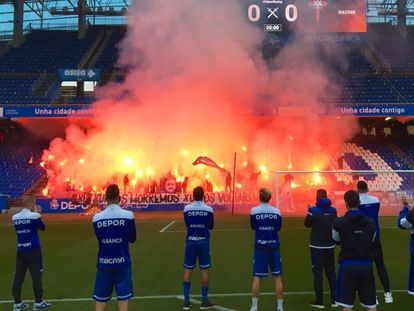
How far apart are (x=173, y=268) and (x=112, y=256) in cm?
464

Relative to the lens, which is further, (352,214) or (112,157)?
(112,157)

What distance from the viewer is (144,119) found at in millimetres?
23625

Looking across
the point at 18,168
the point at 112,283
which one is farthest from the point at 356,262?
the point at 18,168

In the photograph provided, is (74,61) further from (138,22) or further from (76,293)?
(76,293)

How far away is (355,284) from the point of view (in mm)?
4332

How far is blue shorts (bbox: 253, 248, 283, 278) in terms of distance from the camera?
19.2 feet

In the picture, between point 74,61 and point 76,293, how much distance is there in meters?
29.2

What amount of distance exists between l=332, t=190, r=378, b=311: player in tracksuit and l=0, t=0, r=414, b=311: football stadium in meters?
3.92

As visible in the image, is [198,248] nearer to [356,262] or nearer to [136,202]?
[356,262]

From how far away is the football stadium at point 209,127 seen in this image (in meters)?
13.6

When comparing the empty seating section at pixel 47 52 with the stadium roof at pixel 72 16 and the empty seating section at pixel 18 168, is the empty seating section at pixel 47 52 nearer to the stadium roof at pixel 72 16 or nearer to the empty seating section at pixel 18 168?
the stadium roof at pixel 72 16

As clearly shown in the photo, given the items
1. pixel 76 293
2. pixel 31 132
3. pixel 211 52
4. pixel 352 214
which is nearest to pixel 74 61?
pixel 31 132

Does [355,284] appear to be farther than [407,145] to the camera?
No

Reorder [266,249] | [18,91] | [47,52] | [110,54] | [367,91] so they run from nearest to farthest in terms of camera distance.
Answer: [266,249] → [367,91] → [18,91] → [110,54] → [47,52]
